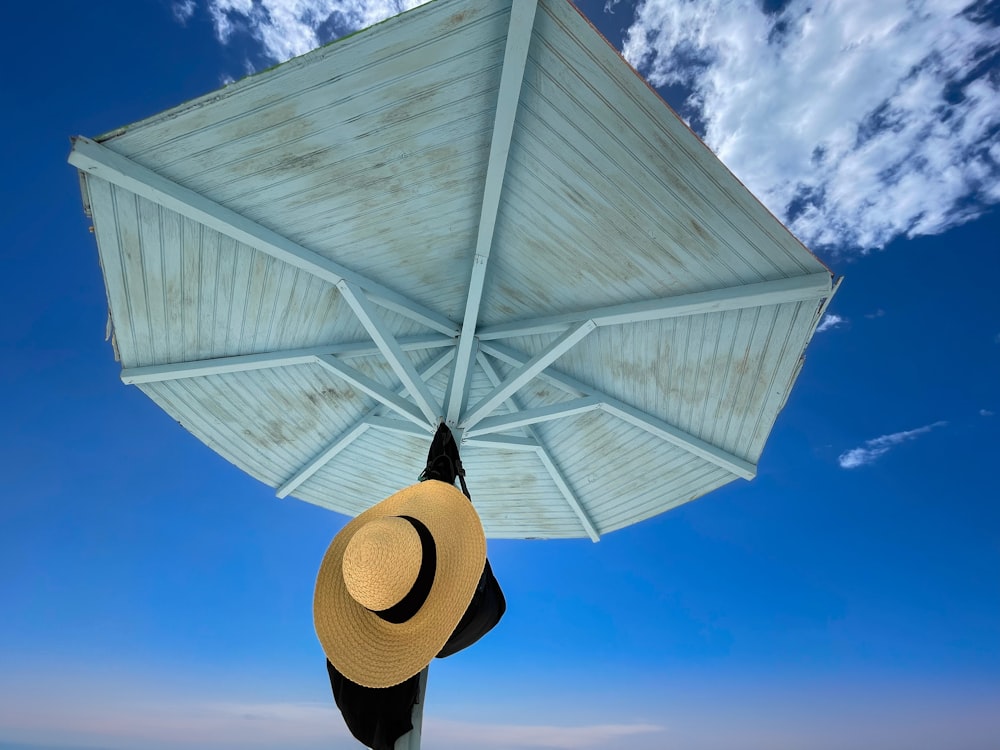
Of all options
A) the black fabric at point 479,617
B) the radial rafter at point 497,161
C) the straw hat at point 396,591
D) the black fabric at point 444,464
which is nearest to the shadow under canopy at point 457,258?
the radial rafter at point 497,161

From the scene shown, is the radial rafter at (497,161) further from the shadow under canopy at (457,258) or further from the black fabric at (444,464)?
the black fabric at (444,464)

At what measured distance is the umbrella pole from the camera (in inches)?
156

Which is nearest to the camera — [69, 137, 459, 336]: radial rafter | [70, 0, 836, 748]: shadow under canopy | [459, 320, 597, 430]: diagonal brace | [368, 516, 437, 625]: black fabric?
[368, 516, 437, 625]: black fabric

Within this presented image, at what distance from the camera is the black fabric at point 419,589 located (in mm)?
3170

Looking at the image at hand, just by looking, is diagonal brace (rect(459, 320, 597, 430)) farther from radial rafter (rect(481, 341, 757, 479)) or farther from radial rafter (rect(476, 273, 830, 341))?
radial rafter (rect(481, 341, 757, 479))

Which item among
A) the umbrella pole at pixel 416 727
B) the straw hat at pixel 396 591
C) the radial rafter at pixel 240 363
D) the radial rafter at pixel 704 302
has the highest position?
the radial rafter at pixel 240 363

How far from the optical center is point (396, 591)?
10.0ft

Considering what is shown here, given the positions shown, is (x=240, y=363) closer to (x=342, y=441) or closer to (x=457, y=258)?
(x=342, y=441)

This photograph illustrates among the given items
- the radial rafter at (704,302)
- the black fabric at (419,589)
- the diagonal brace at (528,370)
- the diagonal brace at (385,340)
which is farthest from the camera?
the diagonal brace at (528,370)

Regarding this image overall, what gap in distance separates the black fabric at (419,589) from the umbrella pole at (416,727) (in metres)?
1.30

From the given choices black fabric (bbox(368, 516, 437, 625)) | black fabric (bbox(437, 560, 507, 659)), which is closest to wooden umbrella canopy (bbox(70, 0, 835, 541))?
black fabric (bbox(437, 560, 507, 659))

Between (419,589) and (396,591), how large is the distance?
0.19 meters

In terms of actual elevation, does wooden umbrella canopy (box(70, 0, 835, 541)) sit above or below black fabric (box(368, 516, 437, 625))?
above

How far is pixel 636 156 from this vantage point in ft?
14.1
